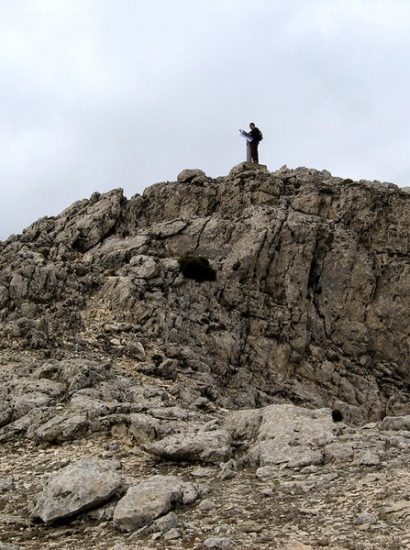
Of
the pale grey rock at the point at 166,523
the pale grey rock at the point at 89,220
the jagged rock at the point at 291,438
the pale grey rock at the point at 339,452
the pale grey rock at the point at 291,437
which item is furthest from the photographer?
the pale grey rock at the point at 89,220

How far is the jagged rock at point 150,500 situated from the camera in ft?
43.5

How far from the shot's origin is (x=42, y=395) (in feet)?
76.1

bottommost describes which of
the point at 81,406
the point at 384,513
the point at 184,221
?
the point at 384,513

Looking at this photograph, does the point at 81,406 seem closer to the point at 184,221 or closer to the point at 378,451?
the point at 378,451

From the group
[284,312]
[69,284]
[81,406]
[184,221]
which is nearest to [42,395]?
[81,406]

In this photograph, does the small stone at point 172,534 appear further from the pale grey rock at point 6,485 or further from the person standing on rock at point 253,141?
the person standing on rock at point 253,141

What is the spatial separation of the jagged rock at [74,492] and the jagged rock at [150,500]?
0.77 meters

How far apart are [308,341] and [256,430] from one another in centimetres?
1962

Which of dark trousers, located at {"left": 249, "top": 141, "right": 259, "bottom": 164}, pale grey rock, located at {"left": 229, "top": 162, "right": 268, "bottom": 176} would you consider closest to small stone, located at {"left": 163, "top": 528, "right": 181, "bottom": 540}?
pale grey rock, located at {"left": 229, "top": 162, "right": 268, "bottom": 176}

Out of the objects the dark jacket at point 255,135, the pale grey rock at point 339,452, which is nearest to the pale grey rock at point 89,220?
the dark jacket at point 255,135

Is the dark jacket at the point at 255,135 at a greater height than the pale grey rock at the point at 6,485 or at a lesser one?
greater

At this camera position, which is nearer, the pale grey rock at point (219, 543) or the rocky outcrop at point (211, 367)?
the pale grey rock at point (219, 543)

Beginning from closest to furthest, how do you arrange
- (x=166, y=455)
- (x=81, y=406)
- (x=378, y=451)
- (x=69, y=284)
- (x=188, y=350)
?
(x=378, y=451) → (x=166, y=455) → (x=81, y=406) → (x=188, y=350) → (x=69, y=284)

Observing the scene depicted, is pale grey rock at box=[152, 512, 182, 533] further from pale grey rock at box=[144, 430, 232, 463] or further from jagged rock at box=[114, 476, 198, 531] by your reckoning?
pale grey rock at box=[144, 430, 232, 463]
